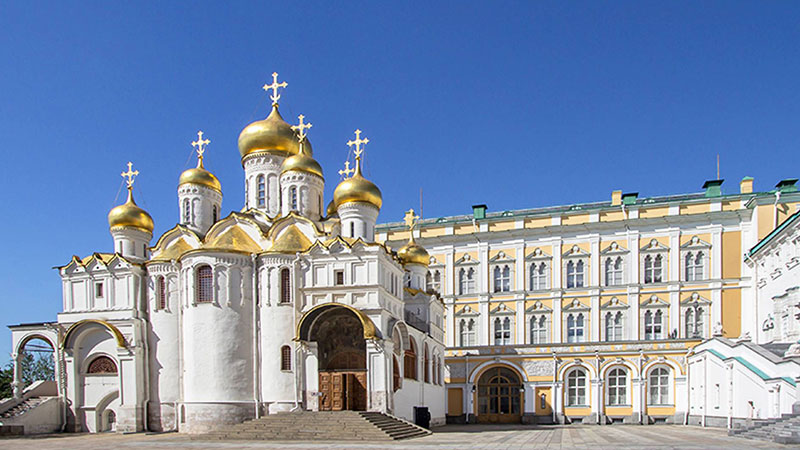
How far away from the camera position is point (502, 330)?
42375 mm

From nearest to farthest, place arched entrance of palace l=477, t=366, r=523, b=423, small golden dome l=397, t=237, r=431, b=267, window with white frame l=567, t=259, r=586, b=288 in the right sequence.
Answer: small golden dome l=397, t=237, r=431, b=267, arched entrance of palace l=477, t=366, r=523, b=423, window with white frame l=567, t=259, r=586, b=288

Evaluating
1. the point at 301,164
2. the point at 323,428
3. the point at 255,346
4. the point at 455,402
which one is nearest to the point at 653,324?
the point at 455,402

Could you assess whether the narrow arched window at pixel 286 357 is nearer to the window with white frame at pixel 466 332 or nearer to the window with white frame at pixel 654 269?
the window with white frame at pixel 466 332

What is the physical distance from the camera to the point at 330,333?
30.0 meters

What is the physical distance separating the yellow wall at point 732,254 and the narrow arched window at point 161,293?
1140 inches

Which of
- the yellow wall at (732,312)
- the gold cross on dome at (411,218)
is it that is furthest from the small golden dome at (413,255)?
the yellow wall at (732,312)

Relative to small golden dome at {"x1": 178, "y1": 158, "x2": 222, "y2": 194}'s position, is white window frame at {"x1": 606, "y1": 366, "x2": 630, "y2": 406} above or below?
below

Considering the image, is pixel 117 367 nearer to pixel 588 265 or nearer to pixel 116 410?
pixel 116 410

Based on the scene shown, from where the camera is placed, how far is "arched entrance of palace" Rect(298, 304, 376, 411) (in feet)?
92.8

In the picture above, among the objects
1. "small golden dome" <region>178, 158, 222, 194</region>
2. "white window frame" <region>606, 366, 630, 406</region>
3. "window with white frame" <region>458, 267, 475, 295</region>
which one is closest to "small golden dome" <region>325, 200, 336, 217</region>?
"small golden dome" <region>178, 158, 222, 194</region>

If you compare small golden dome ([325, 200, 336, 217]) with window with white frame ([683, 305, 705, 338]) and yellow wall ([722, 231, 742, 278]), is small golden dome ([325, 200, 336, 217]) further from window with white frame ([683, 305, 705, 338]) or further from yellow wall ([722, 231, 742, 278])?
yellow wall ([722, 231, 742, 278])

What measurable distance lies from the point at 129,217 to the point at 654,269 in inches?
1107

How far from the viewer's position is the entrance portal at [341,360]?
28.3 meters

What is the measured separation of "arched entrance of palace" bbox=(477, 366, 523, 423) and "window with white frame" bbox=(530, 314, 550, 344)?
7.82 feet
